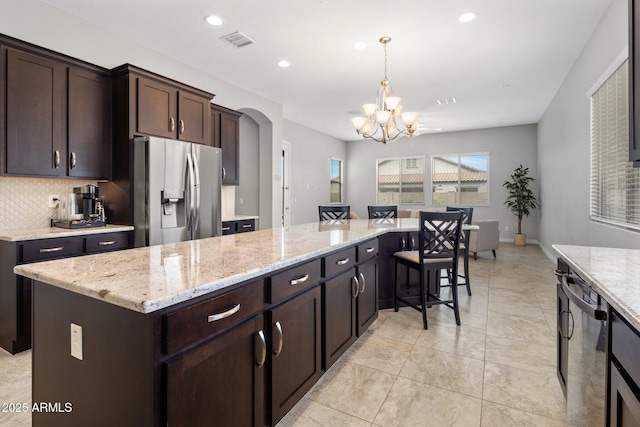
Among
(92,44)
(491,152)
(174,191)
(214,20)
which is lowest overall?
(174,191)

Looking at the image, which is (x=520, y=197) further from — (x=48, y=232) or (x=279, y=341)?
(x=48, y=232)

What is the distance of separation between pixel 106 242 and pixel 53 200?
79 cm

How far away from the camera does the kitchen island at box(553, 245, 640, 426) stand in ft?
2.80

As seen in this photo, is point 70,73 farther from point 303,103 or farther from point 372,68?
point 303,103

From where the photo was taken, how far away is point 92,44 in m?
3.34

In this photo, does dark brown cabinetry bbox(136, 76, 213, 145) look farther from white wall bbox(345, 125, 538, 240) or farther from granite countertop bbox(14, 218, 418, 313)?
white wall bbox(345, 125, 538, 240)

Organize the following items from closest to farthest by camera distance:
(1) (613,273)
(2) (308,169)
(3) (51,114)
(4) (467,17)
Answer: (1) (613,273) → (3) (51,114) → (4) (467,17) → (2) (308,169)

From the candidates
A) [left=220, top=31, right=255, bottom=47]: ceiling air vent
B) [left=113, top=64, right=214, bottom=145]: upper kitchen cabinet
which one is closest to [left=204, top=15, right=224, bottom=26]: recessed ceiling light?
[left=220, top=31, right=255, bottom=47]: ceiling air vent

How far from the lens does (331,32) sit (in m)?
3.55

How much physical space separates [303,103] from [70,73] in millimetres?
3886

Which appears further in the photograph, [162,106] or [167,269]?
[162,106]

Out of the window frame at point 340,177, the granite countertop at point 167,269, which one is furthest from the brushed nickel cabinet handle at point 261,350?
the window frame at point 340,177

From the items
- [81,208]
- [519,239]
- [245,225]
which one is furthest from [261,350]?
[519,239]

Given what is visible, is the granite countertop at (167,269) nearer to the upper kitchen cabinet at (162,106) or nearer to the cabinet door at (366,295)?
the cabinet door at (366,295)
